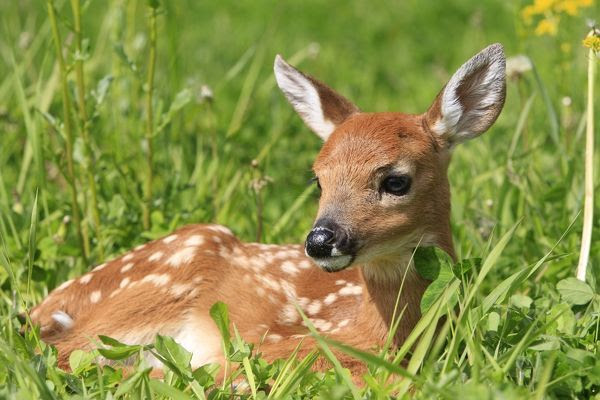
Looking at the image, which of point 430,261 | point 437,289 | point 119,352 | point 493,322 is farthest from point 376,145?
point 119,352

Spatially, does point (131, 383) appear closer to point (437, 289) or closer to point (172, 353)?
point (172, 353)

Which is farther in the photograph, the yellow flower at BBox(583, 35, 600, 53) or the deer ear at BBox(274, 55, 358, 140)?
the deer ear at BBox(274, 55, 358, 140)

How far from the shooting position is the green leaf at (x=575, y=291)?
3335 millimetres

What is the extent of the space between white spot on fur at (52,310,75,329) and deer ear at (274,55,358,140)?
3.59 ft

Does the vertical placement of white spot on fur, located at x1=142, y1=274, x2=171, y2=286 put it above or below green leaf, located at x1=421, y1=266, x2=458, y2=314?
below

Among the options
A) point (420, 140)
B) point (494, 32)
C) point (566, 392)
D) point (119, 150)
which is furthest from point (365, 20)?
point (566, 392)

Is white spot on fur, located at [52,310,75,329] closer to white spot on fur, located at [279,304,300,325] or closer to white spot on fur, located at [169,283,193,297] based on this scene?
white spot on fur, located at [169,283,193,297]

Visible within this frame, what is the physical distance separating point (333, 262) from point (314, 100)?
912 millimetres

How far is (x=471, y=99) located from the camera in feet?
11.9

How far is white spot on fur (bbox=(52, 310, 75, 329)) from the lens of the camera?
3.77 m

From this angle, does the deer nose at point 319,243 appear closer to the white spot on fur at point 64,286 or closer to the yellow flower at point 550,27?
the white spot on fur at point 64,286

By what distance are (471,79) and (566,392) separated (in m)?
1.17

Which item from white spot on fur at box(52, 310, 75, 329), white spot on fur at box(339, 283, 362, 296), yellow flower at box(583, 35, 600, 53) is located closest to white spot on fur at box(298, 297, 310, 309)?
white spot on fur at box(339, 283, 362, 296)

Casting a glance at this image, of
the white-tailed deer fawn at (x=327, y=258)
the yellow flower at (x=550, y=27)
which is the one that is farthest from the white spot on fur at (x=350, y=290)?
the yellow flower at (x=550, y=27)
